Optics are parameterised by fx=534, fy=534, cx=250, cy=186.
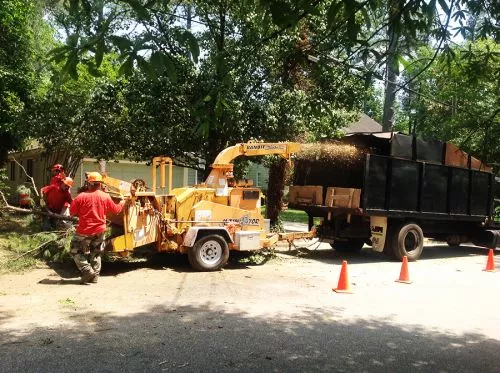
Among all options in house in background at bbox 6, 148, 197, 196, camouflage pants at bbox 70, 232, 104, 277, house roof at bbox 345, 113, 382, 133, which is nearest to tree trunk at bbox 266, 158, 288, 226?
camouflage pants at bbox 70, 232, 104, 277

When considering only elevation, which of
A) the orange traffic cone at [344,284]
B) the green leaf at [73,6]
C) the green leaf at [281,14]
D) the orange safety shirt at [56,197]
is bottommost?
the orange traffic cone at [344,284]

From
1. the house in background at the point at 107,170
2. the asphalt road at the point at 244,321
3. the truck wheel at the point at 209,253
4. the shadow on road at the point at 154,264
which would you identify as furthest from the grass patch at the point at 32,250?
the house in background at the point at 107,170

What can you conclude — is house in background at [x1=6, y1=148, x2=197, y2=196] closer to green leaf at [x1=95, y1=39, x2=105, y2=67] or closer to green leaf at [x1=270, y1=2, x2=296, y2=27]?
green leaf at [x1=95, y1=39, x2=105, y2=67]

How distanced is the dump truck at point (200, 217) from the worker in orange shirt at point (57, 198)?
2.30m

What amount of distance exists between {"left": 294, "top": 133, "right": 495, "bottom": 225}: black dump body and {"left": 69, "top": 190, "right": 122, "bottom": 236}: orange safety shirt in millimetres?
5641

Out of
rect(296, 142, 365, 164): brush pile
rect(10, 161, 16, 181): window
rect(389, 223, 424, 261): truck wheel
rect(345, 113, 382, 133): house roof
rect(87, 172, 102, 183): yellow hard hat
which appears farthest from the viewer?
rect(345, 113, 382, 133): house roof

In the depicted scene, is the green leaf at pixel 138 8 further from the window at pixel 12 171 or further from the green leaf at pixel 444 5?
the window at pixel 12 171

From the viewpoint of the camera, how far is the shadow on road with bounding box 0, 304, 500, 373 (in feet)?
16.3

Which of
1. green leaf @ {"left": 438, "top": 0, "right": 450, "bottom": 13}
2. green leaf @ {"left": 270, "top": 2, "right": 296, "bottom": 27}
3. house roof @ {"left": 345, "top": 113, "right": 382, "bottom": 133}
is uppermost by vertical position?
house roof @ {"left": 345, "top": 113, "right": 382, "bottom": 133}

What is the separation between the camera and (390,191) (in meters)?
11.9

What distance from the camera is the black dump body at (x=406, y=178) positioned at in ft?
38.8

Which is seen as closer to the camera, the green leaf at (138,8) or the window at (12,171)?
the green leaf at (138,8)

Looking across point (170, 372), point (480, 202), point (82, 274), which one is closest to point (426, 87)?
point (480, 202)

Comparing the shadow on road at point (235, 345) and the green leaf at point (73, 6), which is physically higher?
the green leaf at point (73, 6)
